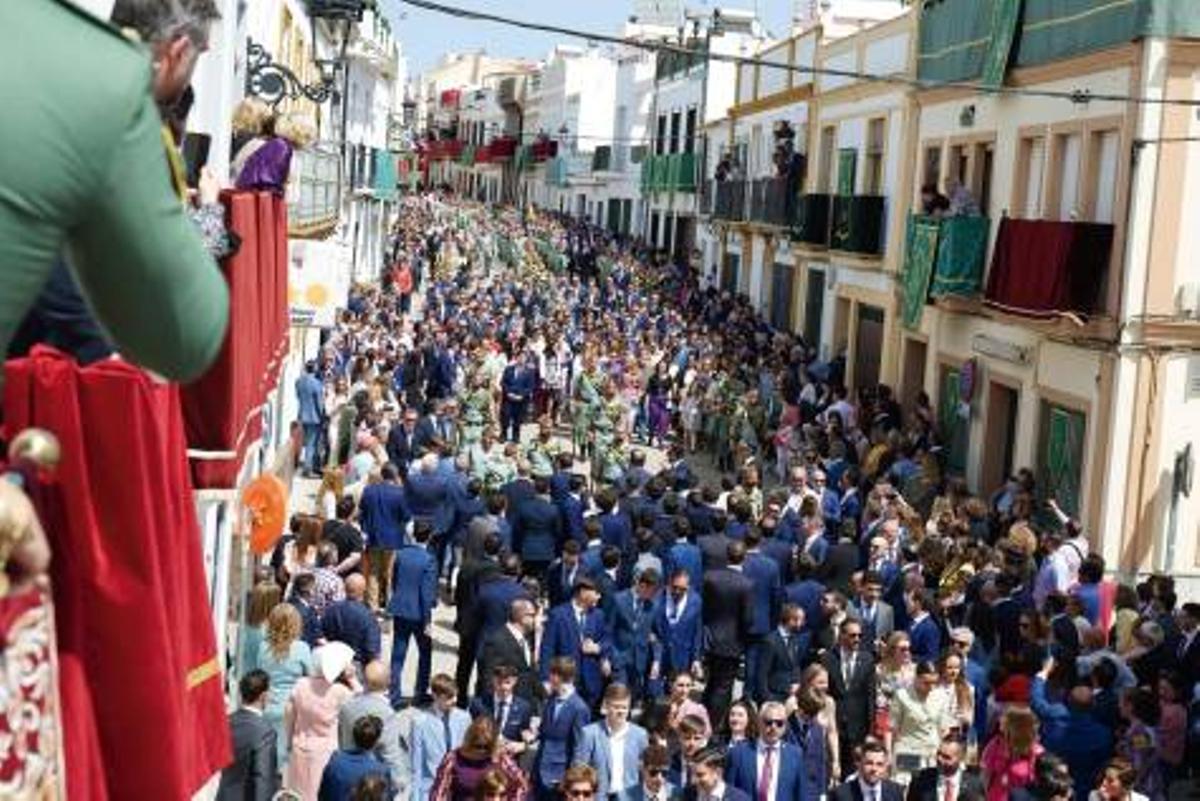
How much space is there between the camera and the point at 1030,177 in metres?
23.6

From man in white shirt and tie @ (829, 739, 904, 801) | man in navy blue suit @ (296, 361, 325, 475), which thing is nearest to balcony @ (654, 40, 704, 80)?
man in navy blue suit @ (296, 361, 325, 475)

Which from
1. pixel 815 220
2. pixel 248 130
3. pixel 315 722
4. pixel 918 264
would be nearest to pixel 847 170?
pixel 815 220

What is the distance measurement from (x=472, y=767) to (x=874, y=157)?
2394 cm

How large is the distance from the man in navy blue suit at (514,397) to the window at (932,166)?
6.44m

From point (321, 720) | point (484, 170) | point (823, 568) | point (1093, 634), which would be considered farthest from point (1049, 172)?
point (484, 170)

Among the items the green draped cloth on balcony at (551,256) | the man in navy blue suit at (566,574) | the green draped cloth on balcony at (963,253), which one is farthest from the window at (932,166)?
the green draped cloth on balcony at (551,256)

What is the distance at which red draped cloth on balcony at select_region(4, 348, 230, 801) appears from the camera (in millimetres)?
2594

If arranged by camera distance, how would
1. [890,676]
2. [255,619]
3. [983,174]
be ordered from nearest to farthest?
[255,619] < [890,676] < [983,174]

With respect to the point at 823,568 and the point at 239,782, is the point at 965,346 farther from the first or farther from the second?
the point at 239,782

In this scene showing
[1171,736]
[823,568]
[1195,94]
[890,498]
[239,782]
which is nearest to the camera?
[239,782]

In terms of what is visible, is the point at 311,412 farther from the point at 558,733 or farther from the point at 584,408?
the point at 558,733

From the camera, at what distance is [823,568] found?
49.3 feet

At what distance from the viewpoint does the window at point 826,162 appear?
35.7 m

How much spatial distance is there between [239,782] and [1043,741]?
4600mm
